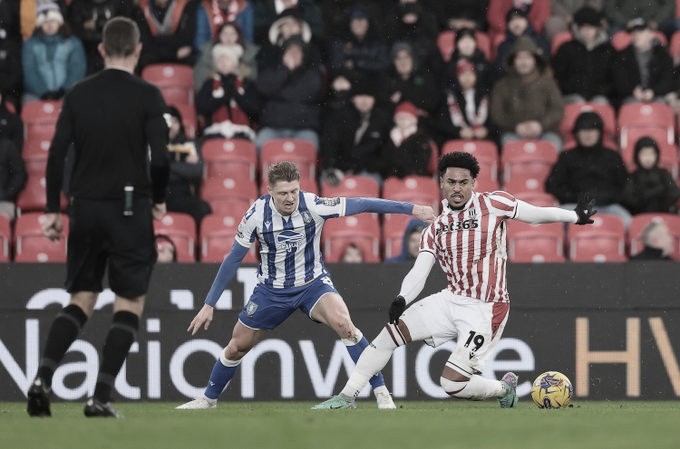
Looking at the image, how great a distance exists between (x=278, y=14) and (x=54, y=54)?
233 cm

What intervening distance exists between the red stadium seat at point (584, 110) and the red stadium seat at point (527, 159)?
394 mm

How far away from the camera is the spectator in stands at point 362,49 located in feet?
51.2

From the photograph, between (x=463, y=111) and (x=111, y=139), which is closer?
(x=111, y=139)

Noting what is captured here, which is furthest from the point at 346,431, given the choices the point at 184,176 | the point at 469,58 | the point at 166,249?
the point at 469,58

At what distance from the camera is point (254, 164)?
589 inches

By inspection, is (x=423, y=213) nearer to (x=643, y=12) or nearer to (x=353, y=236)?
(x=353, y=236)

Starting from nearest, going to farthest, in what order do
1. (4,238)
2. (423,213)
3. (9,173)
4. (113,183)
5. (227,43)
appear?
(113,183)
(423,213)
(4,238)
(9,173)
(227,43)

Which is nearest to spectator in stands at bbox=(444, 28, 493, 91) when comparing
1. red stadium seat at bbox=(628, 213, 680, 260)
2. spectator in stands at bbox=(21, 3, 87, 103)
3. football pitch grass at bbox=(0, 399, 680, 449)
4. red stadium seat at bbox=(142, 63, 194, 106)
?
red stadium seat at bbox=(628, 213, 680, 260)

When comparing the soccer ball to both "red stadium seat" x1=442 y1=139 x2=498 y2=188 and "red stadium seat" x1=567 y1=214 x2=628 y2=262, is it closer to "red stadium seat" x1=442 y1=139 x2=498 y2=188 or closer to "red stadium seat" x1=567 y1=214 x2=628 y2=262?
"red stadium seat" x1=567 y1=214 x2=628 y2=262

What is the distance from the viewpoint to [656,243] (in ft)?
44.3

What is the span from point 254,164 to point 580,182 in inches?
122

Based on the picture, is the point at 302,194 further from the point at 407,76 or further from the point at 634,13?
the point at 634,13

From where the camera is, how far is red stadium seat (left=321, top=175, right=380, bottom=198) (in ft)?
47.4

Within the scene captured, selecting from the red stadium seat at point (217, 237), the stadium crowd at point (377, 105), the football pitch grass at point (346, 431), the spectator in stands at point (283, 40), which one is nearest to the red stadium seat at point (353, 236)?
the stadium crowd at point (377, 105)
